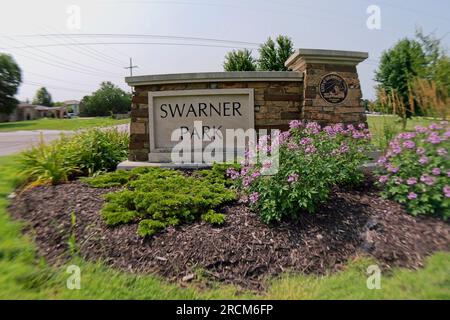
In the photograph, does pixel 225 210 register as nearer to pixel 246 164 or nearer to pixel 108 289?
pixel 246 164

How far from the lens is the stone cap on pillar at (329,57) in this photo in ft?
15.4

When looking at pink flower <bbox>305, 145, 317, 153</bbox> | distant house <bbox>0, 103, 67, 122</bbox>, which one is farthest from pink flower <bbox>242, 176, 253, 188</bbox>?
distant house <bbox>0, 103, 67, 122</bbox>

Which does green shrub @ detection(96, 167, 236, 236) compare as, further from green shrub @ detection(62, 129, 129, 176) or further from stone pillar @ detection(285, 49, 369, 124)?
stone pillar @ detection(285, 49, 369, 124)

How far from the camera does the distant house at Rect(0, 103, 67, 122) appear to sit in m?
46.9

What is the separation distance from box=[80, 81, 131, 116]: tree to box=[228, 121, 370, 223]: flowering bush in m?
63.6

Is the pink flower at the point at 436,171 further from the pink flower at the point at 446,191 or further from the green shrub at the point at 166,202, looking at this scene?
the green shrub at the point at 166,202

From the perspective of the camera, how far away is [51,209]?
3.50 m

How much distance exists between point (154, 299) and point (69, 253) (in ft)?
3.84

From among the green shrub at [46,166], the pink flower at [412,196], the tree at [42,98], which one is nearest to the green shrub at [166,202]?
the green shrub at [46,166]

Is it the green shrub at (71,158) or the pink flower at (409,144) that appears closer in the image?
the pink flower at (409,144)

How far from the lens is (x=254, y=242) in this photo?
2.79m

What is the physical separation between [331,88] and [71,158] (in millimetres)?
5056

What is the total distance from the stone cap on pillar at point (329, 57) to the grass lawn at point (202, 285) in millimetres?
3517

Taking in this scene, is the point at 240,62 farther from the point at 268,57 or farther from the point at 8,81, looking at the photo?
the point at 8,81
